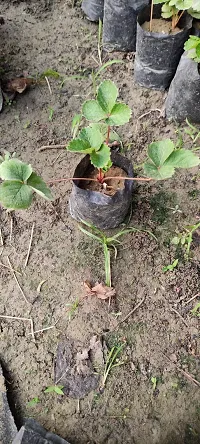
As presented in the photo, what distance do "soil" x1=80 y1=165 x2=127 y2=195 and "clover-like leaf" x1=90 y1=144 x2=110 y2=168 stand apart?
0.30m

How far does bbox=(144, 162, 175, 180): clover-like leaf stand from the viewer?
1534 millimetres

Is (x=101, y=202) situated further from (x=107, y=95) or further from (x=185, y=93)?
(x=185, y=93)

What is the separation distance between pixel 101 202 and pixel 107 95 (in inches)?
16.7

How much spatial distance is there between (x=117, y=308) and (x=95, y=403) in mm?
381

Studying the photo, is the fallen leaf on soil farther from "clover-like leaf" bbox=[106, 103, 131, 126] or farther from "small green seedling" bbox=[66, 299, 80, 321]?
"clover-like leaf" bbox=[106, 103, 131, 126]

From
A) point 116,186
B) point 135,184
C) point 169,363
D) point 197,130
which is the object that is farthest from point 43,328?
point 197,130

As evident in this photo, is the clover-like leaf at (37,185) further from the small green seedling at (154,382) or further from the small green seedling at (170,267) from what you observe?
the small green seedling at (154,382)

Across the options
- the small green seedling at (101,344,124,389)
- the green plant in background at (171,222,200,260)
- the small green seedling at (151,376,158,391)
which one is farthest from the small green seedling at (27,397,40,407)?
the green plant in background at (171,222,200,260)

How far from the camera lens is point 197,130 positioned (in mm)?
2287

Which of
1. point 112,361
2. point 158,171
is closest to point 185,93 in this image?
point 158,171

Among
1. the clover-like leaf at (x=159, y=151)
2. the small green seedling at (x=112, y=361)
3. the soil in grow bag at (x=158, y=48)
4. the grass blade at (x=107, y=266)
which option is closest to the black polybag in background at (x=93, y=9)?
the soil in grow bag at (x=158, y=48)

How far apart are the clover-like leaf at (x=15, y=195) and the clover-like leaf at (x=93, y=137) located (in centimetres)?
29

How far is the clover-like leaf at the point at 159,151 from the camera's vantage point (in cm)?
157

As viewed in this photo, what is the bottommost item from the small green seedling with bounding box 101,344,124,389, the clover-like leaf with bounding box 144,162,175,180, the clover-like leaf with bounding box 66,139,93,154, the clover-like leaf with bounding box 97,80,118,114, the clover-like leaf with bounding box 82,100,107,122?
the small green seedling with bounding box 101,344,124,389
